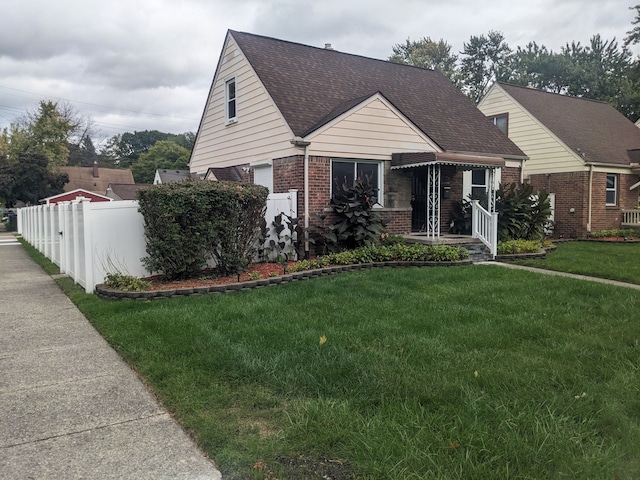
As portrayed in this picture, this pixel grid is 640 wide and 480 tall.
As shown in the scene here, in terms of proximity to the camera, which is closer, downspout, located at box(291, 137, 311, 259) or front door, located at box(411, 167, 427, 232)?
downspout, located at box(291, 137, 311, 259)

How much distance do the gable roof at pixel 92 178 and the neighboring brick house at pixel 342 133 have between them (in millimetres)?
44109

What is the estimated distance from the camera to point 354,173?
11641 mm

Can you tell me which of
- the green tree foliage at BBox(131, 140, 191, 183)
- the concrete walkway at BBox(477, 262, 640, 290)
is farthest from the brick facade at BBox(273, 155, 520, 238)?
the green tree foliage at BBox(131, 140, 191, 183)

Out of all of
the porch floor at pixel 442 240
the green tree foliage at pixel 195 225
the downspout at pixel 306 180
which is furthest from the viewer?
the porch floor at pixel 442 240

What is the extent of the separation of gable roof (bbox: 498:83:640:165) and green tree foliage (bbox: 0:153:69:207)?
35231 mm

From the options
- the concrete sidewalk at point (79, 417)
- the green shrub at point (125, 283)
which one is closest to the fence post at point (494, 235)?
the green shrub at point (125, 283)

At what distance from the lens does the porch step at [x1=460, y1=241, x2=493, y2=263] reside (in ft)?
35.6

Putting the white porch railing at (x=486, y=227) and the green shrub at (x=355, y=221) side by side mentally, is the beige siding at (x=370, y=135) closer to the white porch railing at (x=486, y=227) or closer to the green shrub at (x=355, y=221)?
the green shrub at (x=355, y=221)

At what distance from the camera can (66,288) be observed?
8.48 metres

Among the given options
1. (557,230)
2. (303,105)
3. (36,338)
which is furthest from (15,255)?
(557,230)

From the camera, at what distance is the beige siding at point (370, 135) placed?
11031 mm

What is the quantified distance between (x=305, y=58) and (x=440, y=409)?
13.4 meters

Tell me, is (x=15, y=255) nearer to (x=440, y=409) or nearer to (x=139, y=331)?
(x=139, y=331)

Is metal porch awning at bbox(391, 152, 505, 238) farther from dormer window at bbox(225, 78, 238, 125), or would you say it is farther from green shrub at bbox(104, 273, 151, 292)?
green shrub at bbox(104, 273, 151, 292)
